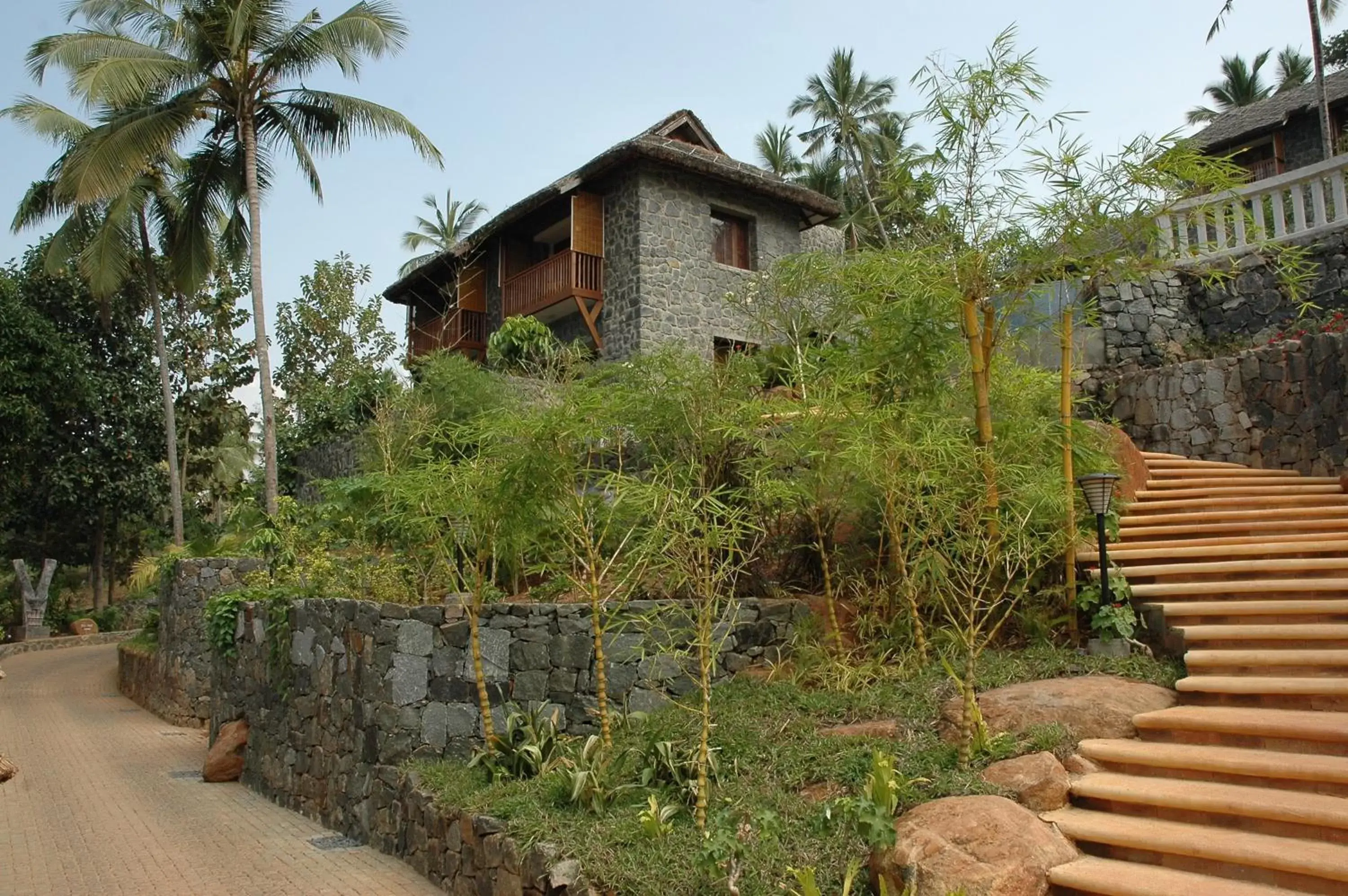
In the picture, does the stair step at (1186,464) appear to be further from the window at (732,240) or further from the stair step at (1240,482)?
the window at (732,240)

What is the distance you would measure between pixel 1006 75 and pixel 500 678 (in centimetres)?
556

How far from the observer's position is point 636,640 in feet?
23.7

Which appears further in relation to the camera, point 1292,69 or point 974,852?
point 1292,69

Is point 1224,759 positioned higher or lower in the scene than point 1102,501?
lower

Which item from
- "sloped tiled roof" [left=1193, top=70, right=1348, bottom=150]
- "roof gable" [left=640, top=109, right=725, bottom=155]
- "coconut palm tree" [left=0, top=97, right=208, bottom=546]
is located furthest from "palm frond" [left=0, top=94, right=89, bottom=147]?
"sloped tiled roof" [left=1193, top=70, right=1348, bottom=150]

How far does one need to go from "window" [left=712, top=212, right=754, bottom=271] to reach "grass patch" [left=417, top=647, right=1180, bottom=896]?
1236 cm

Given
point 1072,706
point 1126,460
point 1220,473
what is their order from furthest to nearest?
1. point 1220,473
2. point 1126,460
3. point 1072,706

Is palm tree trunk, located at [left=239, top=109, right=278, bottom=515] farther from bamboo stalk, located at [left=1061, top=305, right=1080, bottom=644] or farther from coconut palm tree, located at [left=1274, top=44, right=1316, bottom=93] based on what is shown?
coconut palm tree, located at [left=1274, top=44, right=1316, bottom=93]

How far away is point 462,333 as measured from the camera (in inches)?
780

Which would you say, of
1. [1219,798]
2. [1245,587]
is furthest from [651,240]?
[1219,798]

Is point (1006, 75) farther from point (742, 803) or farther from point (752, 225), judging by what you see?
point (752, 225)

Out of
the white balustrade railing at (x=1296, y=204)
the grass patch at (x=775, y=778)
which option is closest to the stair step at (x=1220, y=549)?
the grass patch at (x=775, y=778)

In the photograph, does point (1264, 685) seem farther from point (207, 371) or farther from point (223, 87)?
point (207, 371)

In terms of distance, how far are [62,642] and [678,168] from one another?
724 inches
